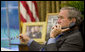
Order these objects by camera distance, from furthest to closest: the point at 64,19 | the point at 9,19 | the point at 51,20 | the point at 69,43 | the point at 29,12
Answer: the point at 9,19, the point at 29,12, the point at 51,20, the point at 64,19, the point at 69,43

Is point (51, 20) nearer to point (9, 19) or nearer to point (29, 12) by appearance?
point (29, 12)

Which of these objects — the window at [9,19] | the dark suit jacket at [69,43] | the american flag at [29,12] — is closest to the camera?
the dark suit jacket at [69,43]

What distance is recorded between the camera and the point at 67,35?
2.06 m

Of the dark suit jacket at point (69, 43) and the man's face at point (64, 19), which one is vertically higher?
the man's face at point (64, 19)

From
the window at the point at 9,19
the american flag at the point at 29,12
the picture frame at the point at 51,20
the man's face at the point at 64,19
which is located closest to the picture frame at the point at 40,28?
the picture frame at the point at 51,20

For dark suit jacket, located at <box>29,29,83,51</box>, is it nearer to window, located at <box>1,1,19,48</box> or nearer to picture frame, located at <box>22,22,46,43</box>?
picture frame, located at <box>22,22,46,43</box>

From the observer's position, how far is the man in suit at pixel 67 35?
1977 millimetres

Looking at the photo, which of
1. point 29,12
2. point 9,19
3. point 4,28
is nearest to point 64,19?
point 29,12

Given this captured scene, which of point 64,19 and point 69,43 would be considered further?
point 64,19

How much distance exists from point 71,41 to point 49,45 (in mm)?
211

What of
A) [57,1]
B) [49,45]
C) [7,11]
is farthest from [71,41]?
[7,11]

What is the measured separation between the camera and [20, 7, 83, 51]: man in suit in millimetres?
1977

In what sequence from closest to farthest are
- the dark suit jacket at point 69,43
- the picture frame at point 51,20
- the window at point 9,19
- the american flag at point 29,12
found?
1. the dark suit jacket at point 69,43
2. the picture frame at point 51,20
3. the american flag at point 29,12
4. the window at point 9,19

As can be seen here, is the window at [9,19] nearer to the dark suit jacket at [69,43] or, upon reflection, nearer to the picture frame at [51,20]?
the picture frame at [51,20]
